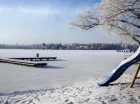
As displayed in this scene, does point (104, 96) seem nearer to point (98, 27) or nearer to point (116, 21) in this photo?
point (116, 21)

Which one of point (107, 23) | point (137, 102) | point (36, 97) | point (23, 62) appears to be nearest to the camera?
point (137, 102)

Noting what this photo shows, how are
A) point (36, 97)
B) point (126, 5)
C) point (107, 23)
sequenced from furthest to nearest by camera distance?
1. point (107, 23)
2. point (126, 5)
3. point (36, 97)

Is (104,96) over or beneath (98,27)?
beneath

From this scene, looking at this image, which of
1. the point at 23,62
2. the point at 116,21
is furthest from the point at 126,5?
the point at 23,62

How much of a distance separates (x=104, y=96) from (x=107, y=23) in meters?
6.41

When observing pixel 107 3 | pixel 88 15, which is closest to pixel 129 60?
pixel 107 3

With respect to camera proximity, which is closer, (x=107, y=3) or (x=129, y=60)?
(x=129, y=60)

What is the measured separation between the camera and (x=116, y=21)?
12328 millimetres

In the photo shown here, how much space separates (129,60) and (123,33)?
5.82 m

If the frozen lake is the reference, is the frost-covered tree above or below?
above

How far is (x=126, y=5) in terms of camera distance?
11.3 m

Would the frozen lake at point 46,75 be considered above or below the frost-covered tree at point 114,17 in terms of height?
below

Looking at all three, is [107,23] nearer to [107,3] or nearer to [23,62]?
[107,3]

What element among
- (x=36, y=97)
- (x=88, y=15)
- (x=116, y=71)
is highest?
(x=88, y=15)
